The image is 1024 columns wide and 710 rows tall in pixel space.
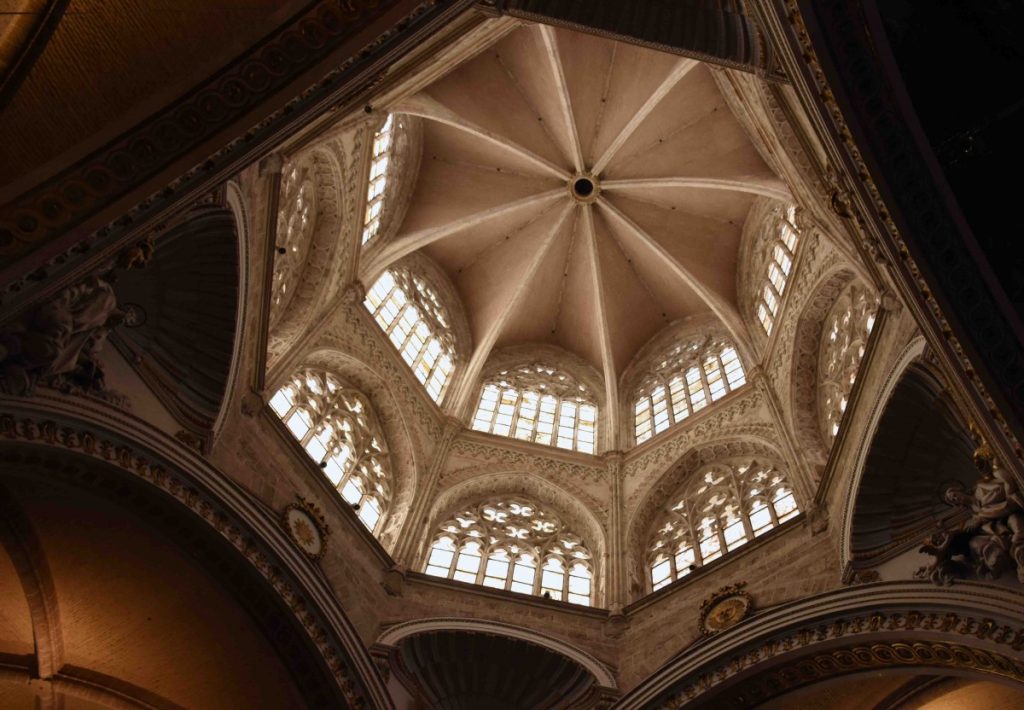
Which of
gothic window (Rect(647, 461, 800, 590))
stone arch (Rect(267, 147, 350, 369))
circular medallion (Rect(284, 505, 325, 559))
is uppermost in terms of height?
stone arch (Rect(267, 147, 350, 369))

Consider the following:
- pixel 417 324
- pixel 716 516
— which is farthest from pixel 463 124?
pixel 716 516

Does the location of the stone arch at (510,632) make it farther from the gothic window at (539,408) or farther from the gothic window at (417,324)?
the gothic window at (417,324)

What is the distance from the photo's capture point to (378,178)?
17.2m

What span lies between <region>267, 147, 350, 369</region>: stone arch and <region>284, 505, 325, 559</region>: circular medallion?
8.53 feet

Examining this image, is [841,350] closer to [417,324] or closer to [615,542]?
[615,542]

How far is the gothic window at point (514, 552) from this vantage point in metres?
14.4

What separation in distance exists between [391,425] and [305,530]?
405 cm

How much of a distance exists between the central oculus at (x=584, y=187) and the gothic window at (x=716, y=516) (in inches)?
287

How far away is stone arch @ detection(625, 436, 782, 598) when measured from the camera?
14812mm

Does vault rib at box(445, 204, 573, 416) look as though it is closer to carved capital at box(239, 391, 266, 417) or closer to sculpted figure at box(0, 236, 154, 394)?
carved capital at box(239, 391, 266, 417)

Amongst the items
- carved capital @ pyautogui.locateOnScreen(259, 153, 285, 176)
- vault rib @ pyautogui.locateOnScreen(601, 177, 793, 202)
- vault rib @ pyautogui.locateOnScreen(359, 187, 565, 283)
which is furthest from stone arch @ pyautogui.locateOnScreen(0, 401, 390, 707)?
vault rib @ pyautogui.locateOnScreen(601, 177, 793, 202)

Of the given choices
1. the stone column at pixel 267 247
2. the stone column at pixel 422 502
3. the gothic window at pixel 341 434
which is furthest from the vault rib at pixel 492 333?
the stone column at pixel 267 247

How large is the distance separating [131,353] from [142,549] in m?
2.21

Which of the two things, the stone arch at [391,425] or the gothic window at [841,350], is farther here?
the stone arch at [391,425]
